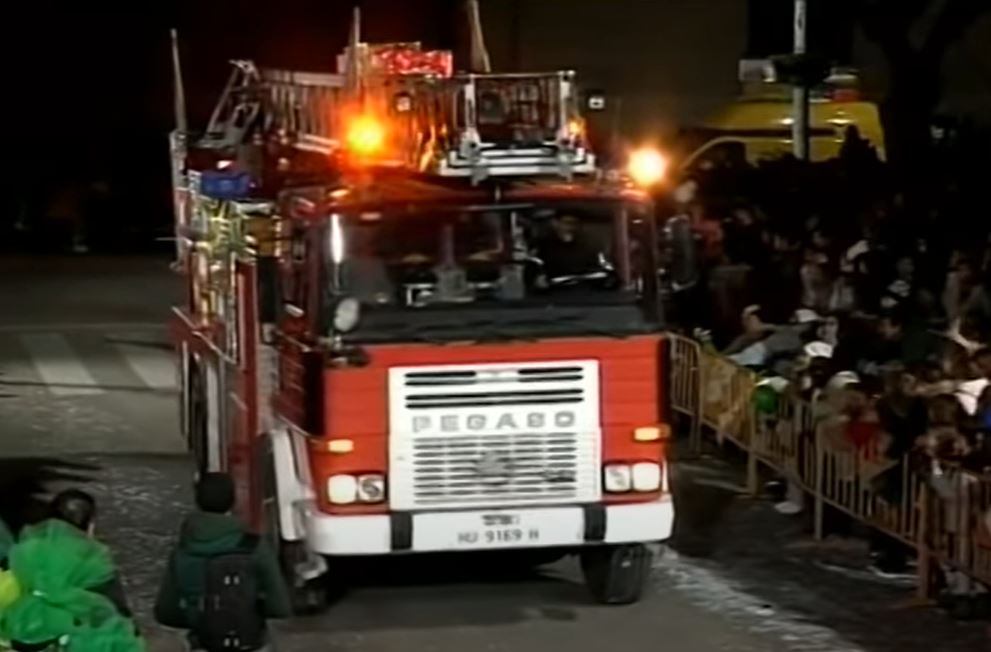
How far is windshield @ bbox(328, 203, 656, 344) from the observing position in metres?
12.1

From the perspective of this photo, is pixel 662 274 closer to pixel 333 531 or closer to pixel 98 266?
pixel 333 531

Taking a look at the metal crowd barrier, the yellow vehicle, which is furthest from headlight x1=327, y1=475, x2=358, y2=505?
the yellow vehicle

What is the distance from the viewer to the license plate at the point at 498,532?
12.2 m

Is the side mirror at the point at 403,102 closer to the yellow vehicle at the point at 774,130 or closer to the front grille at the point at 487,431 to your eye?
the front grille at the point at 487,431

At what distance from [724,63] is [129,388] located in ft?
74.1

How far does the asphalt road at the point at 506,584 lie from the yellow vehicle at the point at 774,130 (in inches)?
434

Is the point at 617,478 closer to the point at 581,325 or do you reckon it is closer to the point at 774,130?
the point at 581,325

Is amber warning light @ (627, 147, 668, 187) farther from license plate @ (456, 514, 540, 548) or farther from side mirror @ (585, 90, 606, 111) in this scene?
license plate @ (456, 514, 540, 548)

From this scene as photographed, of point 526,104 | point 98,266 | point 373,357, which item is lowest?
point 98,266

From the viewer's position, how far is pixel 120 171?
4216 centimetres

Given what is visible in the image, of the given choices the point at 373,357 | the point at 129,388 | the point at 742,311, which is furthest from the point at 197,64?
the point at 373,357

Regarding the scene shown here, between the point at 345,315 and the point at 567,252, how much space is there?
4.16 feet

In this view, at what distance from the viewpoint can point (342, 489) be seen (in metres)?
12.1

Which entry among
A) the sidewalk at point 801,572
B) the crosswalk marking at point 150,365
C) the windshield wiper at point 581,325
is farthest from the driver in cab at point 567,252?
the crosswalk marking at point 150,365
